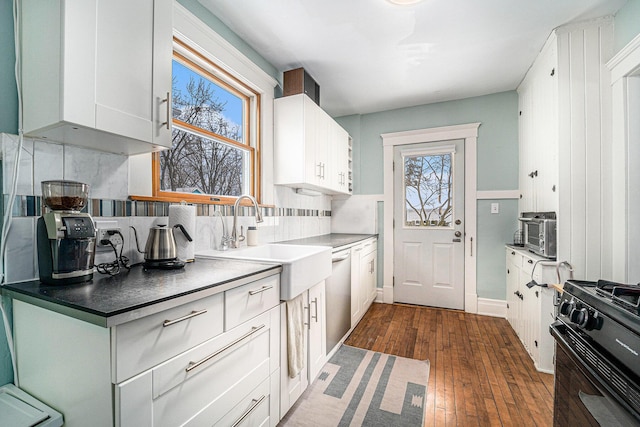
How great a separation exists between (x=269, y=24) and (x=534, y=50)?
87.2 inches

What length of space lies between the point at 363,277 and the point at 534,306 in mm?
1485

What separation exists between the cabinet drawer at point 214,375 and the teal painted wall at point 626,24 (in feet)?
9.06

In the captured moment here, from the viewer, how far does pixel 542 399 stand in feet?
5.71

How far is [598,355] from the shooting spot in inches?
32.3

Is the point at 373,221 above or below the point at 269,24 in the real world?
below

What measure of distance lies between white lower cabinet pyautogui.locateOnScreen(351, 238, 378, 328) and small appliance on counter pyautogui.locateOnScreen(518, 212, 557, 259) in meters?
1.50

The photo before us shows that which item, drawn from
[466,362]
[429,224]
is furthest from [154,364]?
[429,224]

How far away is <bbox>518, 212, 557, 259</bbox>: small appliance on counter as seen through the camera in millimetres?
2043

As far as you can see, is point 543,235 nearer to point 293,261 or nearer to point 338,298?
point 338,298

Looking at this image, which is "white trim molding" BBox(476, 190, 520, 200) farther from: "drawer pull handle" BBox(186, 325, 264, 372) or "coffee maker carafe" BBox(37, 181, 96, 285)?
"coffee maker carafe" BBox(37, 181, 96, 285)

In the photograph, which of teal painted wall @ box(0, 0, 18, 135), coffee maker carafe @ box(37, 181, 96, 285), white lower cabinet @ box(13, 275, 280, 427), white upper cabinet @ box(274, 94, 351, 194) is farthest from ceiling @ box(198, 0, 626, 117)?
white lower cabinet @ box(13, 275, 280, 427)

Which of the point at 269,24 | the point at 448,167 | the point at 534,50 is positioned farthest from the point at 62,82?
the point at 448,167

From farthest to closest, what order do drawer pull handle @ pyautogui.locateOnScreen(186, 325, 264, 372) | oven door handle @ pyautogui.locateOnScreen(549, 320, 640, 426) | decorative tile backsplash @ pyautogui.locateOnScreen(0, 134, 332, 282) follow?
1. decorative tile backsplash @ pyautogui.locateOnScreen(0, 134, 332, 282)
2. drawer pull handle @ pyautogui.locateOnScreen(186, 325, 264, 372)
3. oven door handle @ pyautogui.locateOnScreen(549, 320, 640, 426)

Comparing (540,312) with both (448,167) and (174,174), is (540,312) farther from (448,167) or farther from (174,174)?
(174,174)
